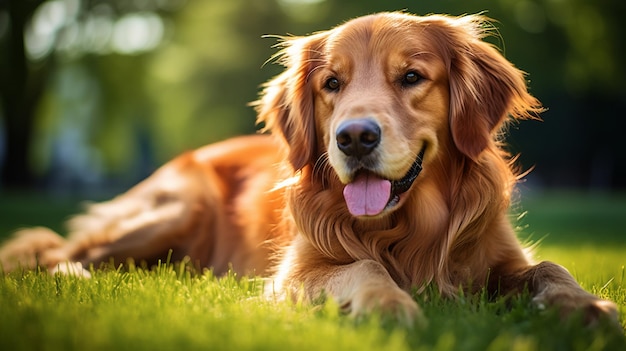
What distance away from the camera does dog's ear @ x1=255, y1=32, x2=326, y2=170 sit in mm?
4145

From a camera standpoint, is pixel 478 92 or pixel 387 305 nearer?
pixel 387 305

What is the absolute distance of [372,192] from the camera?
3562mm

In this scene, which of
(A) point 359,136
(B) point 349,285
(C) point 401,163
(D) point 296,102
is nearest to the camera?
(B) point 349,285

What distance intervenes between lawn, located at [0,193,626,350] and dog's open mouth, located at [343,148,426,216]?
531 millimetres

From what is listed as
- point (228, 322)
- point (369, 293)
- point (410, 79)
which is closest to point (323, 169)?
point (410, 79)

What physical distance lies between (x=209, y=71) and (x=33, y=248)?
76.6 ft

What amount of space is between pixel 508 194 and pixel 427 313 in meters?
1.22

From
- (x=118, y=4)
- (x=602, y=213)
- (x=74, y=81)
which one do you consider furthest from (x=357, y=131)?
(x=74, y=81)

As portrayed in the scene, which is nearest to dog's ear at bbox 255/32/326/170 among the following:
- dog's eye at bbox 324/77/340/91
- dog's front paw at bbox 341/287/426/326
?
dog's eye at bbox 324/77/340/91

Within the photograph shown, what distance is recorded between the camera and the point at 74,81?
21547 mm

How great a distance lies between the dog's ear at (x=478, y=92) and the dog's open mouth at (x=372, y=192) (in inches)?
15.2

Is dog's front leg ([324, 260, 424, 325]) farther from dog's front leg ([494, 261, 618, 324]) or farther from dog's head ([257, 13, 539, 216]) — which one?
dog's front leg ([494, 261, 618, 324])

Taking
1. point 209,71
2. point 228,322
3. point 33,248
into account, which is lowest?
point 209,71

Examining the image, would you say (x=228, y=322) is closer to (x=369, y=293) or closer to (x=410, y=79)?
(x=369, y=293)
